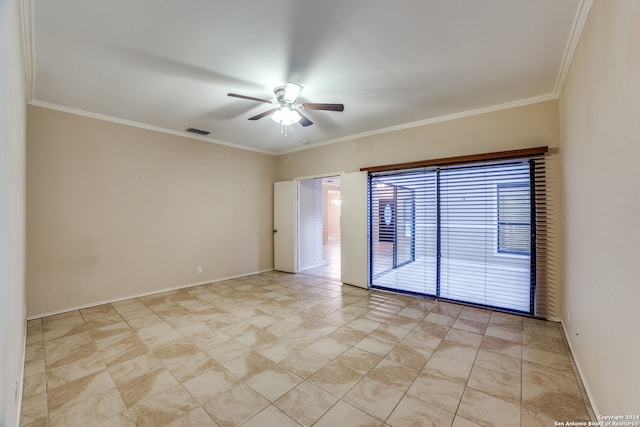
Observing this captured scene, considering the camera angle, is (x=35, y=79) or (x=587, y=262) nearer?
(x=587, y=262)

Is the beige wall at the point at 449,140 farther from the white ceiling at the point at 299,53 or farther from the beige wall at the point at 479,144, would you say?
the white ceiling at the point at 299,53

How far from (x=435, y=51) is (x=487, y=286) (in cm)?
301

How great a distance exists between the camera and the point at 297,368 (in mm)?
2268

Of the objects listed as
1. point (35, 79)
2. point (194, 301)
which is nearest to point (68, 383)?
point (194, 301)

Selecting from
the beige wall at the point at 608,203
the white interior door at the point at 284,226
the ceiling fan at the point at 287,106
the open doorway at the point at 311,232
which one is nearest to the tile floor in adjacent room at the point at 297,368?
the beige wall at the point at 608,203

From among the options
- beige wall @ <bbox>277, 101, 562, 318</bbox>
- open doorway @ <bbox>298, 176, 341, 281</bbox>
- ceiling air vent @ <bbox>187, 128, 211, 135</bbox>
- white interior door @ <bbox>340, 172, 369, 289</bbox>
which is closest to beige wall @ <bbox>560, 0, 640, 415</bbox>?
beige wall @ <bbox>277, 101, 562, 318</bbox>

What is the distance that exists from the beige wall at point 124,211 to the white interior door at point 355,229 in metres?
2.07

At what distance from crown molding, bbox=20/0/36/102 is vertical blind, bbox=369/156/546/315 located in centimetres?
405

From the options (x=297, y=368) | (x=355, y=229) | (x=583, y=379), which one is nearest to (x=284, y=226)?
(x=355, y=229)

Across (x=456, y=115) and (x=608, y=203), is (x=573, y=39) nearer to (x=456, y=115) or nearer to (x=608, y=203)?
(x=608, y=203)

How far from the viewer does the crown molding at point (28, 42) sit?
5.86ft

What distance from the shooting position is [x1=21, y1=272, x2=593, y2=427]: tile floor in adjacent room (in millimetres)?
1764

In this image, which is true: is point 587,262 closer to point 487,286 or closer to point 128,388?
point 487,286

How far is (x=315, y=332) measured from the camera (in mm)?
2943
